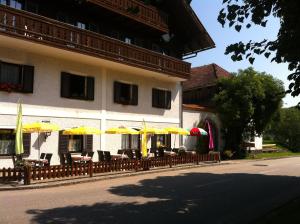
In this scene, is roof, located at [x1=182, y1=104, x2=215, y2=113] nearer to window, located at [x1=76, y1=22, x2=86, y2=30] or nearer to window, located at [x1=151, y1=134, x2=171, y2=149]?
window, located at [x1=151, y1=134, x2=171, y2=149]

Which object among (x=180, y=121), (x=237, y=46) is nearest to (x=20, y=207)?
(x=237, y=46)

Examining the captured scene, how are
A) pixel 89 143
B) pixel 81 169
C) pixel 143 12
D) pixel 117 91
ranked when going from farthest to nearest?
pixel 143 12 < pixel 117 91 < pixel 89 143 < pixel 81 169

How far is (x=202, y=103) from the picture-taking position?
40.1 m

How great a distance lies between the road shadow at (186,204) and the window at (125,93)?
362 inches

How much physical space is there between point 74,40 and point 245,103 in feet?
55.5

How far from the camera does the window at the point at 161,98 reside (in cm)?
3042

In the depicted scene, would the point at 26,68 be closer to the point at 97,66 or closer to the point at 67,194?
the point at 97,66

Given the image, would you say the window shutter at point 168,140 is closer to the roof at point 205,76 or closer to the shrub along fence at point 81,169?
the shrub along fence at point 81,169

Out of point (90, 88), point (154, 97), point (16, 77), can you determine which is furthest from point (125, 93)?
point (16, 77)

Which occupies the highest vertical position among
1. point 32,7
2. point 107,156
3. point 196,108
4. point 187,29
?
point 187,29

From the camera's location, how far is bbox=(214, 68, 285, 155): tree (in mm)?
34906

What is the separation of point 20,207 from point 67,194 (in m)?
2.81

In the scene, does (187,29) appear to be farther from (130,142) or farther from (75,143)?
(75,143)

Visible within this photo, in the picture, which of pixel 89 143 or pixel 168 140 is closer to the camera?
pixel 89 143
